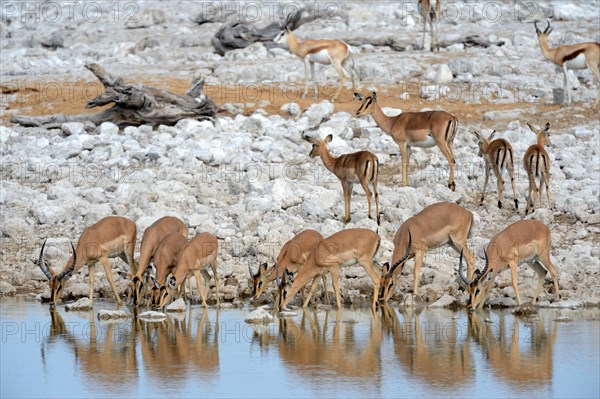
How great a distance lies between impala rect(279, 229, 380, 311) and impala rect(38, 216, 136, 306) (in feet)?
6.83

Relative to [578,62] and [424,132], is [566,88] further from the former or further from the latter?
[424,132]

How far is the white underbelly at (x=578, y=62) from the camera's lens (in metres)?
22.9

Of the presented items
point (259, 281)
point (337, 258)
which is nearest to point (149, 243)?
point (259, 281)

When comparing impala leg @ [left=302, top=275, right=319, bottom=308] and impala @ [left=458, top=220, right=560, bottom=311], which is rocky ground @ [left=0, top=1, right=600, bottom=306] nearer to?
impala @ [left=458, top=220, right=560, bottom=311]

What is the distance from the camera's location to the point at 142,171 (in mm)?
17531

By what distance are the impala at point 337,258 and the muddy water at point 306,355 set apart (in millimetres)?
326

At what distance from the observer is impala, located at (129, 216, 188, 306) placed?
43.6 ft

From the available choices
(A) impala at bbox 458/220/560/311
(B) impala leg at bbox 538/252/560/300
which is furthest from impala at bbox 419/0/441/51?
(B) impala leg at bbox 538/252/560/300

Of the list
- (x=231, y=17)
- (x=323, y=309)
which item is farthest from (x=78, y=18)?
(x=323, y=309)

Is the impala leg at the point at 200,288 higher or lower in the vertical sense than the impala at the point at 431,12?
lower

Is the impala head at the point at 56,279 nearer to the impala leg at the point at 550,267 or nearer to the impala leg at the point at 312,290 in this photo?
the impala leg at the point at 312,290

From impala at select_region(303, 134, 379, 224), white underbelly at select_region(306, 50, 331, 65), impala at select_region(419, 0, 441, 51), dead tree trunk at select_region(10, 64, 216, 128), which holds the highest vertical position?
impala at select_region(419, 0, 441, 51)

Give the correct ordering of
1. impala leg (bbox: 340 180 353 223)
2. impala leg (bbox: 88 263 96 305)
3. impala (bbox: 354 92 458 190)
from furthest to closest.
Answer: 1. impala (bbox: 354 92 458 190)
2. impala leg (bbox: 340 180 353 223)
3. impala leg (bbox: 88 263 96 305)

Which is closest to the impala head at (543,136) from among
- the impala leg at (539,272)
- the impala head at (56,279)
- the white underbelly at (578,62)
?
the impala leg at (539,272)
